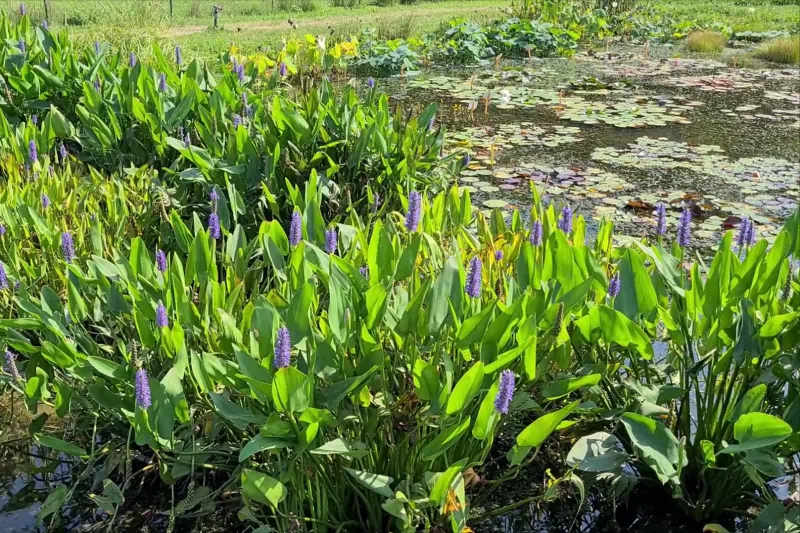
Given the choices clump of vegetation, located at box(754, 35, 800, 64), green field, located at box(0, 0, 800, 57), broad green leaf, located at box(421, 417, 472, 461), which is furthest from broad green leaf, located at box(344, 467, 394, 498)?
clump of vegetation, located at box(754, 35, 800, 64)

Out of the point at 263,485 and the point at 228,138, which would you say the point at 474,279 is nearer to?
the point at 263,485

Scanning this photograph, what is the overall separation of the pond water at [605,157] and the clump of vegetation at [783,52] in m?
0.52

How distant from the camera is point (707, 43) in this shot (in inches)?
442

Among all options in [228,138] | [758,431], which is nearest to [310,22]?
[228,138]

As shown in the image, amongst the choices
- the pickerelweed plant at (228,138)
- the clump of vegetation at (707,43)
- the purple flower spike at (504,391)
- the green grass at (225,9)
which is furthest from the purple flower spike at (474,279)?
the clump of vegetation at (707,43)

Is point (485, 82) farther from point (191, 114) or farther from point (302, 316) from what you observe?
point (302, 316)

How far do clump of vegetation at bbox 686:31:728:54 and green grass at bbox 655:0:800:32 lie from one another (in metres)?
1.74

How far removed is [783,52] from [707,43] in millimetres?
1170

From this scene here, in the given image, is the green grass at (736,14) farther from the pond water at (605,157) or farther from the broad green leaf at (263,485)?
the broad green leaf at (263,485)

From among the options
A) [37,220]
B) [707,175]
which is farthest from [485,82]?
[37,220]

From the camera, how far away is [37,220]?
8.79 ft

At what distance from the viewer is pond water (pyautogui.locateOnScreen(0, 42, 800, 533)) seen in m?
2.22

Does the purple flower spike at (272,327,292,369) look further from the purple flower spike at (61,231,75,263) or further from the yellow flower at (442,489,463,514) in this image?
the purple flower spike at (61,231,75,263)

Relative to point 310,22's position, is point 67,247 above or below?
below
